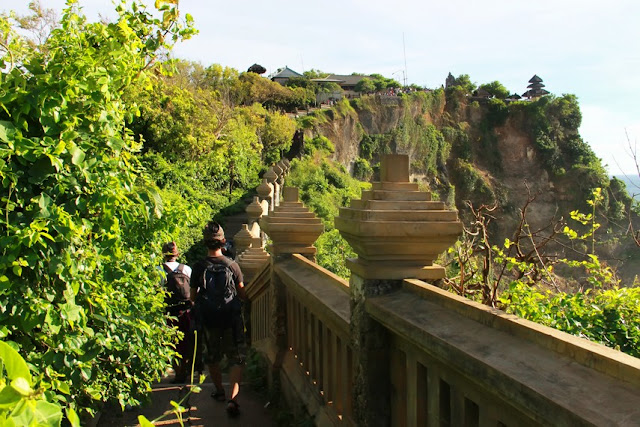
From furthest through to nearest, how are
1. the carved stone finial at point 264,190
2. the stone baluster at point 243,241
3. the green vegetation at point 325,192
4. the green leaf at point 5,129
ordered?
the green vegetation at point 325,192 → the carved stone finial at point 264,190 → the stone baluster at point 243,241 → the green leaf at point 5,129

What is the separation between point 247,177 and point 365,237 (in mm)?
25357

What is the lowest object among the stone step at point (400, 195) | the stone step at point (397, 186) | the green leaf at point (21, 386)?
the green leaf at point (21, 386)

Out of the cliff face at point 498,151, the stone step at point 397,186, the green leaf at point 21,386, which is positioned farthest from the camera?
the cliff face at point 498,151

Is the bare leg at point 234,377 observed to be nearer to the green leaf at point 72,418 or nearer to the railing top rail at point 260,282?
the railing top rail at point 260,282

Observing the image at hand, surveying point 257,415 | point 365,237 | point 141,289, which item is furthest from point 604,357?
point 257,415

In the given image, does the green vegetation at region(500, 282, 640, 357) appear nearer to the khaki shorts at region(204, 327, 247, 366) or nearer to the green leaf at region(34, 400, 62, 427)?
the khaki shorts at region(204, 327, 247, 366)

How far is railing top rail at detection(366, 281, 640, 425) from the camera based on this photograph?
4.61 feet

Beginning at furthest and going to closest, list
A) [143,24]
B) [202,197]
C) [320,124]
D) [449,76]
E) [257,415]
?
[449,76], [320,124], [202,197], [257,415], [143,24]

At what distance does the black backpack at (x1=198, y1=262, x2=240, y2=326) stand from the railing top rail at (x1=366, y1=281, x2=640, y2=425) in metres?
2.75

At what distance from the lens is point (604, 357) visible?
60.4 inches

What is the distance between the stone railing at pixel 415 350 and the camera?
1.54 m

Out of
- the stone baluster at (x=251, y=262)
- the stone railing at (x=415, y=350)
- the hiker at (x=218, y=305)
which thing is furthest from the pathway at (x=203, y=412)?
the stone baluster at (x=251, y=262)

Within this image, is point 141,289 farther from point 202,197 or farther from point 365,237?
point 202,197

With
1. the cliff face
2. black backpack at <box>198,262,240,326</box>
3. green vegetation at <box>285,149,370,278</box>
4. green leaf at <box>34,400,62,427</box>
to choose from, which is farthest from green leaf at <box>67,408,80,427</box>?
the cliff face
